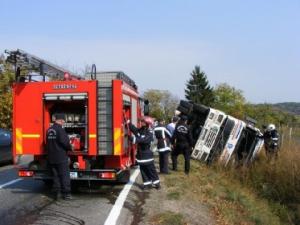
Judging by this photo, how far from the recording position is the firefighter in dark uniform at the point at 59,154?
10375 mm

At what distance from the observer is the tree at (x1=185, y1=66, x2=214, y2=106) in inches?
3590

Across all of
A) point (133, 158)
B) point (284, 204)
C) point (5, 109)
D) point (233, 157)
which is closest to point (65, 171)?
point (133, 158)

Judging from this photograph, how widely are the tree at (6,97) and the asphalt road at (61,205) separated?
55.6 ft

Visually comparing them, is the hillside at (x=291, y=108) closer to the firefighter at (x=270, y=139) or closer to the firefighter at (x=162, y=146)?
the firefighter at (x=270, y=139)

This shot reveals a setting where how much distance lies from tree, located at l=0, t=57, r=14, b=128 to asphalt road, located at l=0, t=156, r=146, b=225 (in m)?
16.9

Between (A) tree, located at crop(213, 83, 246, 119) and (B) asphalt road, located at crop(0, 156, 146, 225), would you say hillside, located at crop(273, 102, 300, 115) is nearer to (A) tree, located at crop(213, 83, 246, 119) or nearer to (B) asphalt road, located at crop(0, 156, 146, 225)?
(A) tree, located at crop(213, 83, 246, 119)

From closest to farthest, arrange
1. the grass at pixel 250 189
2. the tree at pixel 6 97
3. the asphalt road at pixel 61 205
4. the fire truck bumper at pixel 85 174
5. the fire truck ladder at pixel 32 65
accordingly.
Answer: the asphalt road at pixel 61 205, the grass at pixel 250 189, the fire truck bumper at pixel 85 174, the fire truck ladder at pixel 32 65, the tree at pixel 6 97

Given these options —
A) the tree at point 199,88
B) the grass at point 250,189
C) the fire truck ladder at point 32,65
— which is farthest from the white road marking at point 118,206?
the tree at point 199,88

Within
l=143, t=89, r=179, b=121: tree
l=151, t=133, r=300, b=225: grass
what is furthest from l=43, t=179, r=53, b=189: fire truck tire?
l=143, t=89, r=179, b=121: tree

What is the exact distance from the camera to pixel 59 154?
10430 mm

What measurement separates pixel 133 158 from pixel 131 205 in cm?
417

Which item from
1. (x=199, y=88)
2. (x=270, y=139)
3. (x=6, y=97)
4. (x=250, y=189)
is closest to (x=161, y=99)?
(x=199, y=88)

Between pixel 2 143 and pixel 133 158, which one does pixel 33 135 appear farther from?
pixel 2 143

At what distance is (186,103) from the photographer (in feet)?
69.2
